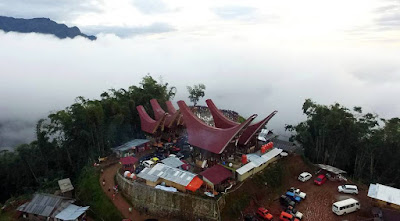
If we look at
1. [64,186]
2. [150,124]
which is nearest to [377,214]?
[150,124]

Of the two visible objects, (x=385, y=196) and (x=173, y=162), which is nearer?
(x=385, y=196)

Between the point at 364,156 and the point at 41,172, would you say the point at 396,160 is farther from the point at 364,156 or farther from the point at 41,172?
the point at 41,172

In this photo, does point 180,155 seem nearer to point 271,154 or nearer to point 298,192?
point 271,154

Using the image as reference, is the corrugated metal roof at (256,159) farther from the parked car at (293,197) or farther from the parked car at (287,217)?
the parked car at (287,217)

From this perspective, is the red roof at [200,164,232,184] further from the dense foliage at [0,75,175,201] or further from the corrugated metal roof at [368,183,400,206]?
the dense foliage at [0,75,175,201]

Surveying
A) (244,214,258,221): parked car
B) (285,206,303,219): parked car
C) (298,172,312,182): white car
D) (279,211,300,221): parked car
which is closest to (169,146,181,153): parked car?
(244,214,258,221): parked car

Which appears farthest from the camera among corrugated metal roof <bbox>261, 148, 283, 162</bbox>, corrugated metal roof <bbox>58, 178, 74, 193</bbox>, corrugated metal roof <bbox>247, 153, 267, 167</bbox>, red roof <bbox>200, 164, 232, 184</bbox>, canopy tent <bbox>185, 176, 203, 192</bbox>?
corrugated metal roof <bbox>58, 178, 74, 193</bbox>
